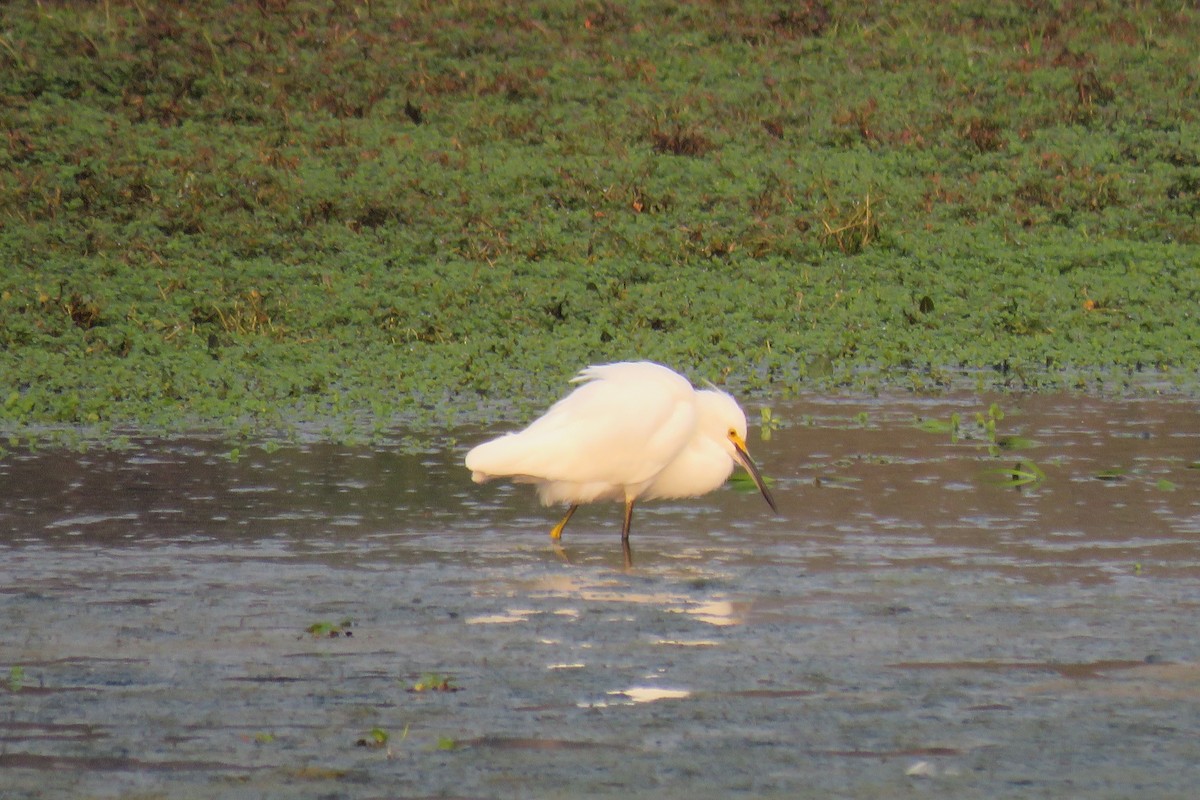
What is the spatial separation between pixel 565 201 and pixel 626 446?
31.9ft

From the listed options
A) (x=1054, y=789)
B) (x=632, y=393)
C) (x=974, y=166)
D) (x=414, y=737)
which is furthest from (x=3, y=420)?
(x=974, y=166)

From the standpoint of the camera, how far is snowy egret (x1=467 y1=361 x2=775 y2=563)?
824 centimetres

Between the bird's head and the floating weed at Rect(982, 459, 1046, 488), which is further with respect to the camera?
the floating weed at Rect(982, 459, 1046, 488)

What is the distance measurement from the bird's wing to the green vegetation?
2.87 meters

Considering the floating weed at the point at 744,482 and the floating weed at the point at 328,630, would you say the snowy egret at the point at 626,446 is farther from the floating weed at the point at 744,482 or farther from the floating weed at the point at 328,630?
the floating weed at the point at 328,630

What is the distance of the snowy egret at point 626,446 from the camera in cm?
824

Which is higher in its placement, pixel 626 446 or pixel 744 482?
pixel 626 446

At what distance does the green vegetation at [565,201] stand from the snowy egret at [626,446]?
9.27 feet

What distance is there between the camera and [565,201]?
58.1 feet

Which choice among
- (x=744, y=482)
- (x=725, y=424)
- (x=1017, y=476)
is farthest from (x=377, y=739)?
(x=1017, y=476)

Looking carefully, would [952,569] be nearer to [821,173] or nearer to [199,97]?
[821,173]

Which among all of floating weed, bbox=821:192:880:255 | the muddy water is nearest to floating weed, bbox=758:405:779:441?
the muddy water

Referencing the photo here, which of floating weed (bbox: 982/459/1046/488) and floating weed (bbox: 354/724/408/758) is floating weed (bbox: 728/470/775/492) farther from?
floating weed (bbox: 354/724/408/758)

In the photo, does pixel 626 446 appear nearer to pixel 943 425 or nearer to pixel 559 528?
pixel 559 528
